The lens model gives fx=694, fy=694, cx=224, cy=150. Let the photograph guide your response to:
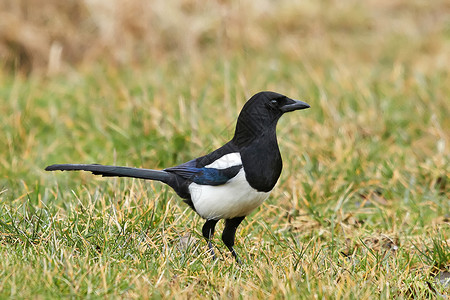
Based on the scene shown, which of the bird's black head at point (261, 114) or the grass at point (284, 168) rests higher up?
the bird's black head at point (261, 114)

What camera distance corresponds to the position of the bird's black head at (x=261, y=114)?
3566 mm

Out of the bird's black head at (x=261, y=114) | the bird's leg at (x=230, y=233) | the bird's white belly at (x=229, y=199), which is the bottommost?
the bird's leg at (x=230, y=233)

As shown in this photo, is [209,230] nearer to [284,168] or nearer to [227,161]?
[227,161]

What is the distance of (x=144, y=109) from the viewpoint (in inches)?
220

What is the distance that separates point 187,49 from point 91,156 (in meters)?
1.91

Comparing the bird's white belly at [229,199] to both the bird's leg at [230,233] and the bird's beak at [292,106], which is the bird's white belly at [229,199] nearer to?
the bird's leg at [230,233]

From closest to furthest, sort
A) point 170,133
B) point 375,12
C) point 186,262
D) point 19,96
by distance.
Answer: point 186,262 → point 170,133 → point 19,96 → point 375,12

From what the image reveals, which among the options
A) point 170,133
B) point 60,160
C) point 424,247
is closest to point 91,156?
point 60,160

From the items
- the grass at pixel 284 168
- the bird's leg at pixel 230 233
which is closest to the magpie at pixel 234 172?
the bird's leg at pixel 230 233

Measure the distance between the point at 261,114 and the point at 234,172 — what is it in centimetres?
39

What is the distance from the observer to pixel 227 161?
136 inches

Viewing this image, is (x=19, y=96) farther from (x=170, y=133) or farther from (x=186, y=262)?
(x=186, y=262)

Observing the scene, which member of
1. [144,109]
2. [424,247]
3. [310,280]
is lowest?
[424,247]

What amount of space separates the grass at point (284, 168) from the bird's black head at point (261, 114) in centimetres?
61
